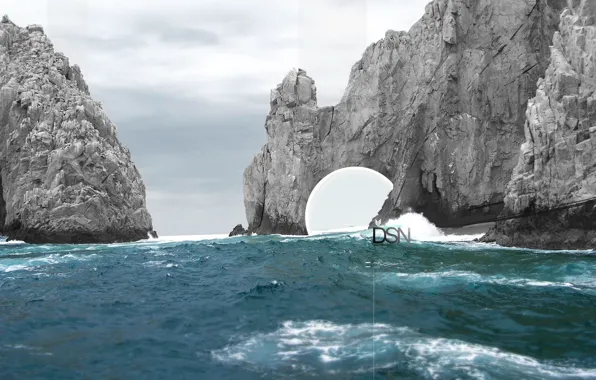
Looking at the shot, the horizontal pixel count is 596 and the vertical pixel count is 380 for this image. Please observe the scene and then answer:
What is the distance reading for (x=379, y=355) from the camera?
9367mm

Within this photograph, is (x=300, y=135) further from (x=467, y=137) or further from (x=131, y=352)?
(x=131, y=352)

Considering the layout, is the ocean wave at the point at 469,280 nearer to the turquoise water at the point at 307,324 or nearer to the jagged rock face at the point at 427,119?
the turquoise water at the point at 307,324

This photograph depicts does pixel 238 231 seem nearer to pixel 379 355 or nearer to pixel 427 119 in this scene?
pixel 427 119

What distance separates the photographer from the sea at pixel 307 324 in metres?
8.91

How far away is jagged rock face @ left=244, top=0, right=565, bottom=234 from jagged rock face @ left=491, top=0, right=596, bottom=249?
846 inches

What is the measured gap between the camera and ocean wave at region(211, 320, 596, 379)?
8523mm

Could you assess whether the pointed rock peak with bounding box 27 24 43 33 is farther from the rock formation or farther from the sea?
the sea

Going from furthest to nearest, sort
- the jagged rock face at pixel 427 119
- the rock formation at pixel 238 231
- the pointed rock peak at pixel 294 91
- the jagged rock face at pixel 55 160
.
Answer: the rock formation at pixel 238 231, the pointed rock peak at pixel 294 91, the jagged rock face at pixel 55 160, the jagged rock face at pixel 427 119

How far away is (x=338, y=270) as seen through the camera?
1998 cm

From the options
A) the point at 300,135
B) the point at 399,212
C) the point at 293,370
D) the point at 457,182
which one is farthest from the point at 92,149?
the point at 293,370

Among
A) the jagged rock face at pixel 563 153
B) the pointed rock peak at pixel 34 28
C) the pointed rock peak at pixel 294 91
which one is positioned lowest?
the jagged rock face at pixel 563 153

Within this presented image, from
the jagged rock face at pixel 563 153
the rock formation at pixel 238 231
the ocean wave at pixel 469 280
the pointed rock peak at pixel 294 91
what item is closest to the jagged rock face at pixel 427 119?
the pointed rock peak at pixel 294 91

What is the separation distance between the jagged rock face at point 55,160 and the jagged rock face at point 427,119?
20.8m

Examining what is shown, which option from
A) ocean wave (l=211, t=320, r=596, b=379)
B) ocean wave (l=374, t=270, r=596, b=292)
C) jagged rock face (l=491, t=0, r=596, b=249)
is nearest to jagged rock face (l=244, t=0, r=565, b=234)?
jagged rock face (l=491, t=0, r=596, b=249)
